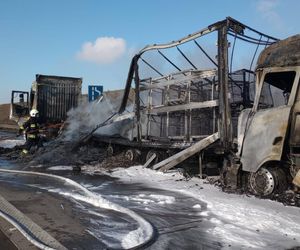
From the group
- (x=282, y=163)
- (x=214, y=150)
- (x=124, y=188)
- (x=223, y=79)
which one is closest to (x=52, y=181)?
(x=124, y=188)

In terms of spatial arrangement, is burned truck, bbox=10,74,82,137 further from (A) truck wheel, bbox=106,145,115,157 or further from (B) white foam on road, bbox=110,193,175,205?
(B) white foam on road, bbox=110,193,175,205

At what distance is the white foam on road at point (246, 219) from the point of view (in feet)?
19.6

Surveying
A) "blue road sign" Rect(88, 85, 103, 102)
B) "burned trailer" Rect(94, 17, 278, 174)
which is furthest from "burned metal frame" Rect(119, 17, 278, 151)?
"blue road sign" Rect(88, 85, 103, 102)

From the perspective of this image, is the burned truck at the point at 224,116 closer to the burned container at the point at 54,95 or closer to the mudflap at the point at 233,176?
the mudflap at the point at 233,176

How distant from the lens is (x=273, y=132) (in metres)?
8.80

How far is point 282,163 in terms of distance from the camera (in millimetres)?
8922

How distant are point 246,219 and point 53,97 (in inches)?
691

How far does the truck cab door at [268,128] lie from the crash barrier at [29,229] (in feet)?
14.7

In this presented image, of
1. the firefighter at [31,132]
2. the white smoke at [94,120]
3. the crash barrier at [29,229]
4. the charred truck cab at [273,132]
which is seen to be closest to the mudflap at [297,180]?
the charred truck cab at [273,132]

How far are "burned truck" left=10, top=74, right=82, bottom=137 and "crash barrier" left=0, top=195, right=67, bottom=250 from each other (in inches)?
597

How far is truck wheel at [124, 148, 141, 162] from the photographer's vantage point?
47.8 feet

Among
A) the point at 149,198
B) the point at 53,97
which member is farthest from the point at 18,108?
the point at 149,198

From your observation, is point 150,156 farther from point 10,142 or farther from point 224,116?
point 10,142

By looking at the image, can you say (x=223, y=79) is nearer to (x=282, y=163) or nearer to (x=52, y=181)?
(x=282, y=163)
